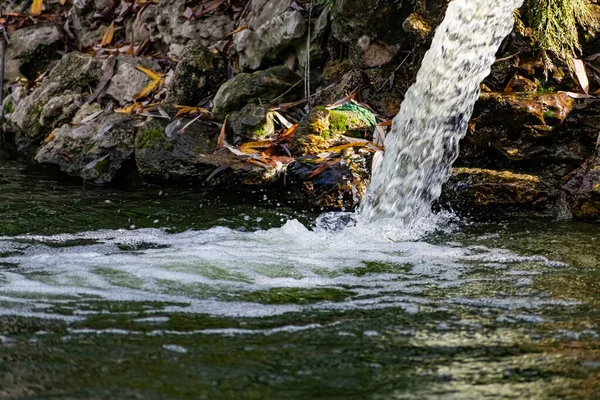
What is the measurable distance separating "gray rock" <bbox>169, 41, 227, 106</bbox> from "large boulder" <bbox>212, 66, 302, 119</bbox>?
388 mm

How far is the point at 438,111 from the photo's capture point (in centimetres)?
546

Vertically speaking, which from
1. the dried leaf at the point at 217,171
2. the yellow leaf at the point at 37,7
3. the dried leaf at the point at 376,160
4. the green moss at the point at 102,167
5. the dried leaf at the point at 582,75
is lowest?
the green moss at the point at 102,167

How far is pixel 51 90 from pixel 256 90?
2950 millimetres

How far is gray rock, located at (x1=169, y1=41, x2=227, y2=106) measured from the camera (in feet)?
24.1

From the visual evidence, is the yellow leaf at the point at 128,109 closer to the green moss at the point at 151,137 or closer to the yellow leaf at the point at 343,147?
the green moss at the point at 151,137

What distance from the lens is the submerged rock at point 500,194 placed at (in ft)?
17.0

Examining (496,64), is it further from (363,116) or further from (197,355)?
(197,355)

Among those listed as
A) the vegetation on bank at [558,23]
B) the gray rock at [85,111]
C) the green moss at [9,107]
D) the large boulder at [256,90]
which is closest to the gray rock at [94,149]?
the gray rock at [85,111]

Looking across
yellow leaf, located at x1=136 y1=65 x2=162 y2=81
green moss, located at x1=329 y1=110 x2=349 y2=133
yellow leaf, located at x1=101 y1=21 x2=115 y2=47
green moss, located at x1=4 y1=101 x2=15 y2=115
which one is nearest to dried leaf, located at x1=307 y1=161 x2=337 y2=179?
green moss, located at x1=329 y1=110 x2=349 y2=133

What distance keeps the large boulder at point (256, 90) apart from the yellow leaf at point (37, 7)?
453 centimetres

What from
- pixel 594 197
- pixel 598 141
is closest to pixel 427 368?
pixel 594 197

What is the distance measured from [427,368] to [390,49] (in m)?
4.39

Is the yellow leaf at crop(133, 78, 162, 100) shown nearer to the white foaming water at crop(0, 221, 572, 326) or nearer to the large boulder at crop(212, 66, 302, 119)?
the large boulder at crop(212, 66, 302, 119)

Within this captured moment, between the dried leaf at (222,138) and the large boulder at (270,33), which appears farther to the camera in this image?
the large boulder at (270,33)
